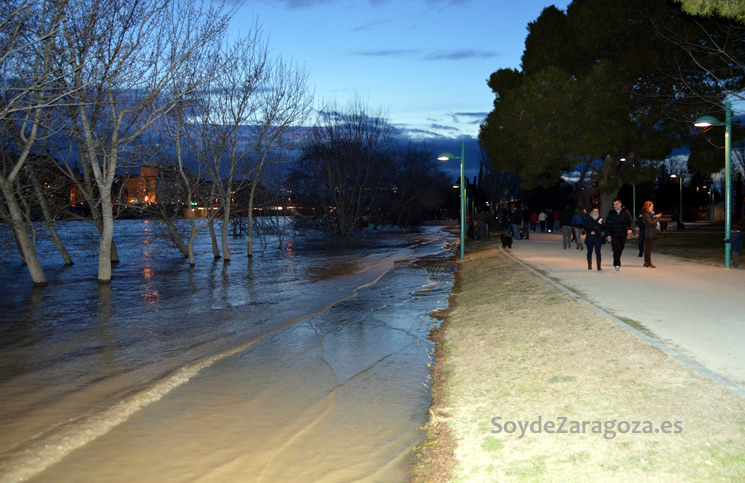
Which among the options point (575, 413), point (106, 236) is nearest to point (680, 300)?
point (575, 413)

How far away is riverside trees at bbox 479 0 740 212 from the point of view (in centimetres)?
2677

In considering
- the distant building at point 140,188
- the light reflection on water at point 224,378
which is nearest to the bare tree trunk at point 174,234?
the distant building at point 140,188

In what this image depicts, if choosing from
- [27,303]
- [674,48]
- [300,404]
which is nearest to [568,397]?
[300,404]

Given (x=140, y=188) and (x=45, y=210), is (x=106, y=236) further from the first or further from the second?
(x=140, y=188)

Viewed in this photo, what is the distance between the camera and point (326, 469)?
17.3 ft

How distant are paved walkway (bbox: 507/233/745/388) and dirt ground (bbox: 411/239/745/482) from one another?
62cm

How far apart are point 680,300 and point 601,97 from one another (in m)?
20.1

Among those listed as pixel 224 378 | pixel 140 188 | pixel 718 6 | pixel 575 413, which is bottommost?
pixel 224 378

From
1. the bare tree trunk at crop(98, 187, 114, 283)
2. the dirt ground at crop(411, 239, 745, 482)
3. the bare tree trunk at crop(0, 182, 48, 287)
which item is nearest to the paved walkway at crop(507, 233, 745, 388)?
the dirt ground at crop(411, 239, 745, 482)

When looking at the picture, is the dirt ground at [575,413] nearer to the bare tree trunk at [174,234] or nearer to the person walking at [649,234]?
the person walking at [649,234]

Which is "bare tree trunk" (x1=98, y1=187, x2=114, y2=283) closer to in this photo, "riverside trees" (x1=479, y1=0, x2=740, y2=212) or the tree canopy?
the tree canopy

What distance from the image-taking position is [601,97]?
28.6 metres

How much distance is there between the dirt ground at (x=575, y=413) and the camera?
4539mm

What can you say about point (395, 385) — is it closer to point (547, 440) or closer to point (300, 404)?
point (300, 404)
